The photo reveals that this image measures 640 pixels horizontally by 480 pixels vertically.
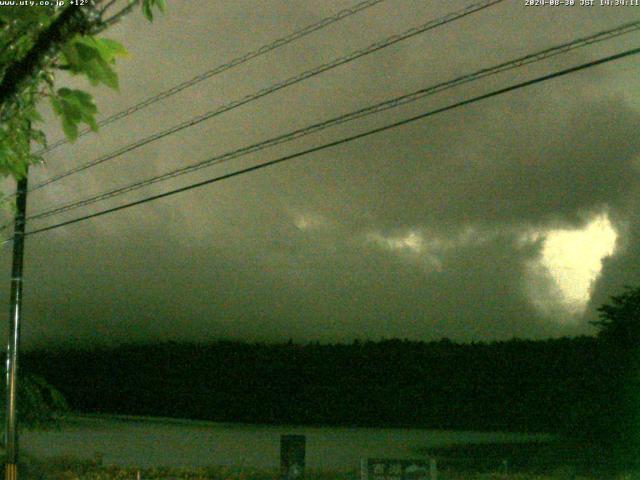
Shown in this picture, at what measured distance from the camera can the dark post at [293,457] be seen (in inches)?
523

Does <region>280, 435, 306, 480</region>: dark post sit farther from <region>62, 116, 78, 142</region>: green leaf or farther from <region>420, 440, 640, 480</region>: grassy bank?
<region>62, 116, 78, 142</region>: green leaf

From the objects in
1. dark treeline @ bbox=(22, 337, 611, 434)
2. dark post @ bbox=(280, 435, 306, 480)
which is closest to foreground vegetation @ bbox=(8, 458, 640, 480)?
dark post @ bbox=(280, 435, 306, 480)

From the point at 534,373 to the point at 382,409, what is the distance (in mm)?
11956

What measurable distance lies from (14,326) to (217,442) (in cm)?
2145

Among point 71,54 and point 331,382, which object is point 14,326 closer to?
point 71,54

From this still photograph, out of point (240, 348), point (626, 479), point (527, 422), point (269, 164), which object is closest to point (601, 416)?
point (626, 479)

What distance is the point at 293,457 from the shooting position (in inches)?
525

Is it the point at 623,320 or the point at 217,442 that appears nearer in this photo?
the point at 623,320

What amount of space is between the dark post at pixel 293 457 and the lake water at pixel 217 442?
1152cm

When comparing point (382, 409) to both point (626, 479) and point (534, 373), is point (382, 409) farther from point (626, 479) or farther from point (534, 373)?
point (626, 479)

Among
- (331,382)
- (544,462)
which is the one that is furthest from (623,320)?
(331,382)

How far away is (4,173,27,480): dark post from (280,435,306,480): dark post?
20.5 ft

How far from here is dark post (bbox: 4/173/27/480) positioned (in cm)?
1681

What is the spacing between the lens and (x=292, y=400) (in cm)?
4794
